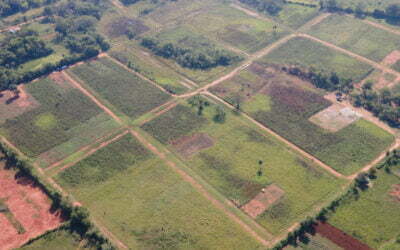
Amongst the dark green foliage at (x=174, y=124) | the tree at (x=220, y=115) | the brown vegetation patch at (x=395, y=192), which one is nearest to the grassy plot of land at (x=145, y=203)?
the dark green foliage at (x=174, y=124)

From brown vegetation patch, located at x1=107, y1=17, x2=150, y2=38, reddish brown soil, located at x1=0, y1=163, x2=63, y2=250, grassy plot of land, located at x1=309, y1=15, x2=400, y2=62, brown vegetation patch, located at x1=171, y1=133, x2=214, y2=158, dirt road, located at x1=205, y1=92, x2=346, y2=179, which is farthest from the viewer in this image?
brown vegetation patch, located at x1=107, y1=17, x2=150, y2=38

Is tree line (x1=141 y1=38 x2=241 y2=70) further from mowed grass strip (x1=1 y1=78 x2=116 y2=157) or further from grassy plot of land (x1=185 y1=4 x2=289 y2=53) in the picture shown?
mowed grass strip (x1=1 y1=78 x2=116 y2=157)

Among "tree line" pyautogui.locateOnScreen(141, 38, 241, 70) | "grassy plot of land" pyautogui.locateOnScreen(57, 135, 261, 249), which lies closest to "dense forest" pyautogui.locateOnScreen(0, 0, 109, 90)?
"tree line" pyautogui.locateOnScreen(141, 38, 241, 70)

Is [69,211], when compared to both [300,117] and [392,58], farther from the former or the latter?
[392,58]

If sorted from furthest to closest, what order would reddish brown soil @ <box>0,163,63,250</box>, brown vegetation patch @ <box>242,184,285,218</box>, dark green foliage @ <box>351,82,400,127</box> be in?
1. dark green foliage @ <box>351,82,400,127</box>
2. brown vegetation patch @ <box>242,184,285,218</box>
3. reddish brown soil @ <box>0,163,63,250</box>

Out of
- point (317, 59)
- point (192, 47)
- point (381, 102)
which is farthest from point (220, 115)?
point (381, 102)

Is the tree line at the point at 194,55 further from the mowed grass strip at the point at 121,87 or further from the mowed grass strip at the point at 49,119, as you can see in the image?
the mowed grass strip at the point at 49,119
